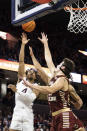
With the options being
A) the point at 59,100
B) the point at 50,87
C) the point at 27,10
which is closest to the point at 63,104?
the point at 59,100

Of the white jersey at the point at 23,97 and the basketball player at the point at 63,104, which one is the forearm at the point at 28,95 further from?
the basketball player at the point at 63,104

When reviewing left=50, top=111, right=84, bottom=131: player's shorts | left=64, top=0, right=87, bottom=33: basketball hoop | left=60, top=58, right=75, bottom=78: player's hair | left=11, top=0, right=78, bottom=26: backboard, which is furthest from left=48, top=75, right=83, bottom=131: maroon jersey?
left=64, top=0, right=87, bottom=33: basketball hoop

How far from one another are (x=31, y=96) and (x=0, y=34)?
33.9ft

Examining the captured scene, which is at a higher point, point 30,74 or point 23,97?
point 30,74

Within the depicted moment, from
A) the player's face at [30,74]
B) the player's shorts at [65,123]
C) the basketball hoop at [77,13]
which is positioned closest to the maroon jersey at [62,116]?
the player's shorts at [65,123]

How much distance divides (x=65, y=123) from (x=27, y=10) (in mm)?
1912

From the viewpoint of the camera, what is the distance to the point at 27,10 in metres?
4.59

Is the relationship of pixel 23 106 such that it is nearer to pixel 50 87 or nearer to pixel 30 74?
pixel 30 74

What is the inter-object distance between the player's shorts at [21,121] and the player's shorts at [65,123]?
2.94ft

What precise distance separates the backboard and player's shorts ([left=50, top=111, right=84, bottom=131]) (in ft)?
4.77

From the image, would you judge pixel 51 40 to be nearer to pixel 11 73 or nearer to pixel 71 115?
pixel 11 73

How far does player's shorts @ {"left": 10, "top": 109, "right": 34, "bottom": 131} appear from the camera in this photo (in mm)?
4352

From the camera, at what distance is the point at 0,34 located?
14.5 meters

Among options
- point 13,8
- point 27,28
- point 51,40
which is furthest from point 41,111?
point 13,8
